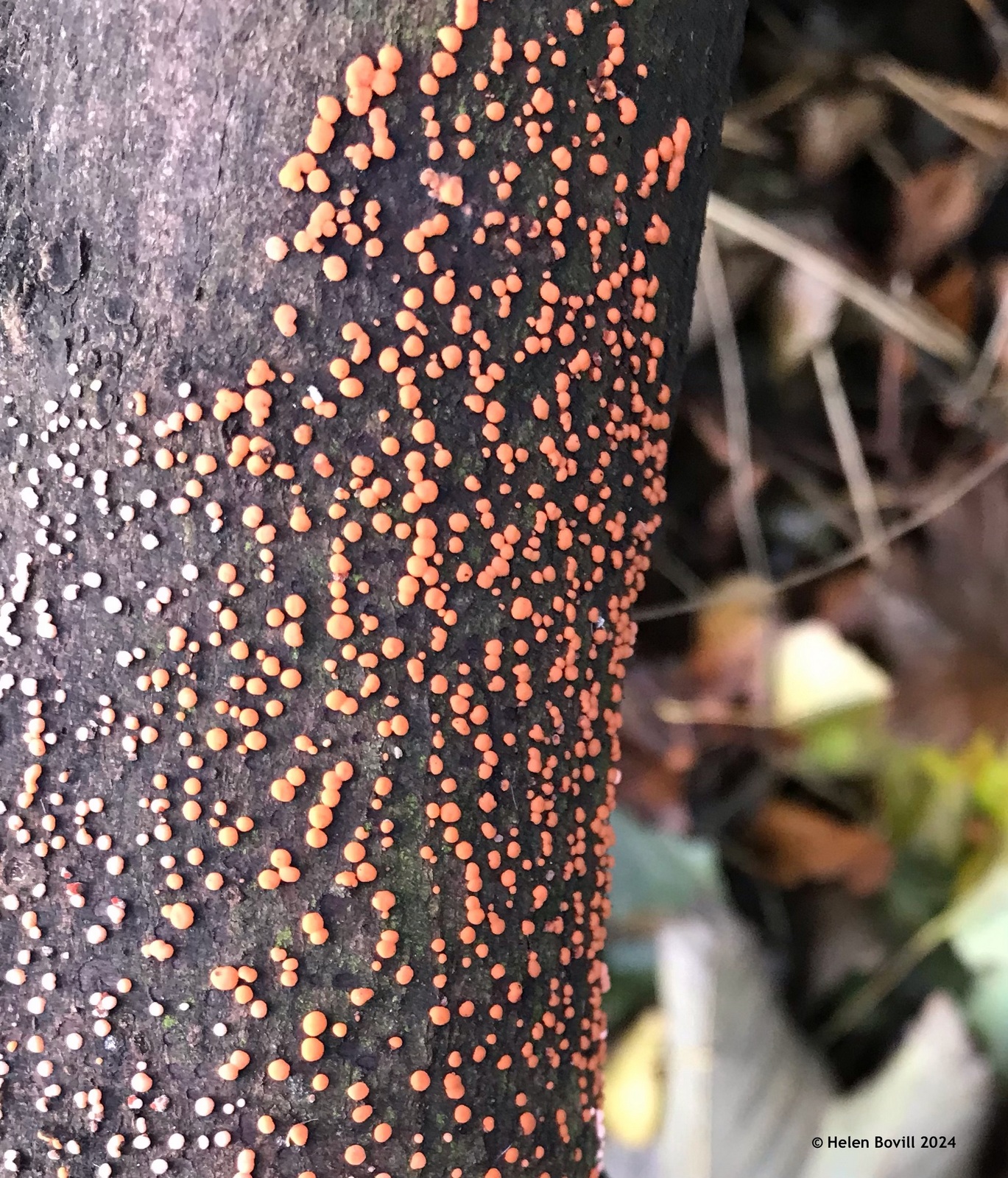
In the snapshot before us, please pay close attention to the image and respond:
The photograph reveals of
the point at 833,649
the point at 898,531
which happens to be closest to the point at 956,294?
the point at 898,531

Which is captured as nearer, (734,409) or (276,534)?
(276,534)

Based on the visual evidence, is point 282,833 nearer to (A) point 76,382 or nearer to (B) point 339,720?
(B) point 339,720

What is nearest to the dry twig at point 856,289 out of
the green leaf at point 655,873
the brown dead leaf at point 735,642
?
the brown dead leaf at point 735,642

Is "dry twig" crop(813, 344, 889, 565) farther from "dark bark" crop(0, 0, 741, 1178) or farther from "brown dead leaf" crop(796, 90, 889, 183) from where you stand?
"dark bark" crop(0, 0, 741, 1178)

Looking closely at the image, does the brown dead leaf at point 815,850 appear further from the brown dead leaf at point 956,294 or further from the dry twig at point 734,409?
the brown dead leaf at point 956,294

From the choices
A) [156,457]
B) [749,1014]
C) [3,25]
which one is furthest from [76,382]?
[749,1014]

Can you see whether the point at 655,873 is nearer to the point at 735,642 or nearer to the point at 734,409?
the point at 735,642

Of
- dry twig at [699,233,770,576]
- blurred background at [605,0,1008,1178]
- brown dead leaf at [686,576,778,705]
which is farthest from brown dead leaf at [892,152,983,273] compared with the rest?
brown dead leaf at [686,576,778,705]
